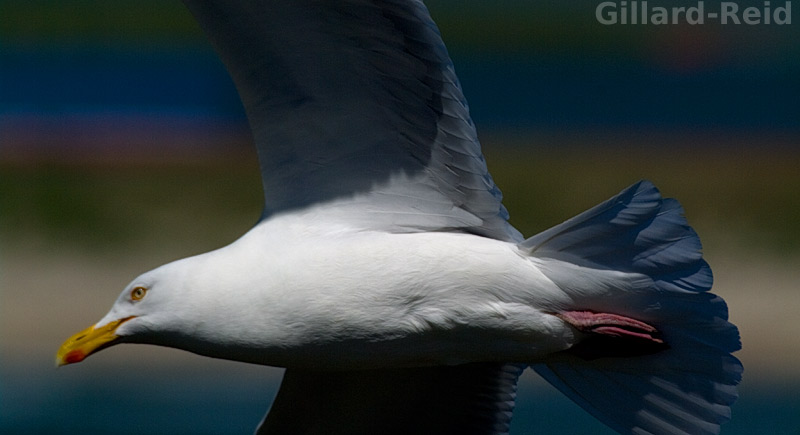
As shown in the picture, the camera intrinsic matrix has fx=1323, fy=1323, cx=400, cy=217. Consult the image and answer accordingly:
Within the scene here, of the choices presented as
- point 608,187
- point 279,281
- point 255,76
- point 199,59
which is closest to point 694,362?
point 279,281

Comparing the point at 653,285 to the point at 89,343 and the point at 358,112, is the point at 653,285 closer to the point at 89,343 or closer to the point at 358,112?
the point at 358,112

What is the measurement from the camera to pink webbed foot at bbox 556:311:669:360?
9.21 ft

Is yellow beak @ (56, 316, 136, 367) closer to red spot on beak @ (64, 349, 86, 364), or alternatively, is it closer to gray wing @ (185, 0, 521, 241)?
red spot on beak @ (64, 349, 86, 364)

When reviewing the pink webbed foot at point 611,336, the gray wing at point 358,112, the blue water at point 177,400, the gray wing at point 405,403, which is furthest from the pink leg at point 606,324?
the blue water at point 177,400

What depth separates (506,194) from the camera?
9180 mm

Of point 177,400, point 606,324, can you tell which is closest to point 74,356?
point 606,324

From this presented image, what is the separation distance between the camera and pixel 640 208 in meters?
2.82

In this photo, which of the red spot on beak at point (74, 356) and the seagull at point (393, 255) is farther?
the red spot on beak at point (74, 356)

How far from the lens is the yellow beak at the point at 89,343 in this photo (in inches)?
114

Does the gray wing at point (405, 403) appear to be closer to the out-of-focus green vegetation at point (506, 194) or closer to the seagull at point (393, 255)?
the seagull at point (393, 255)

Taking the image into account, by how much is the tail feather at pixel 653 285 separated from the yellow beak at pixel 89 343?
92 cm

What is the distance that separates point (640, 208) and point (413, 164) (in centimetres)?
50

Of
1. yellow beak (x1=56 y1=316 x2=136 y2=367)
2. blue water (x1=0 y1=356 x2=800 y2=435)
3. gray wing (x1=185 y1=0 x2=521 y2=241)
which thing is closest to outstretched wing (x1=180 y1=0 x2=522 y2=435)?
gray wing (x1=185 y1=0 x2=521 y2=241)

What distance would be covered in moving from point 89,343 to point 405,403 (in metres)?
0.85
